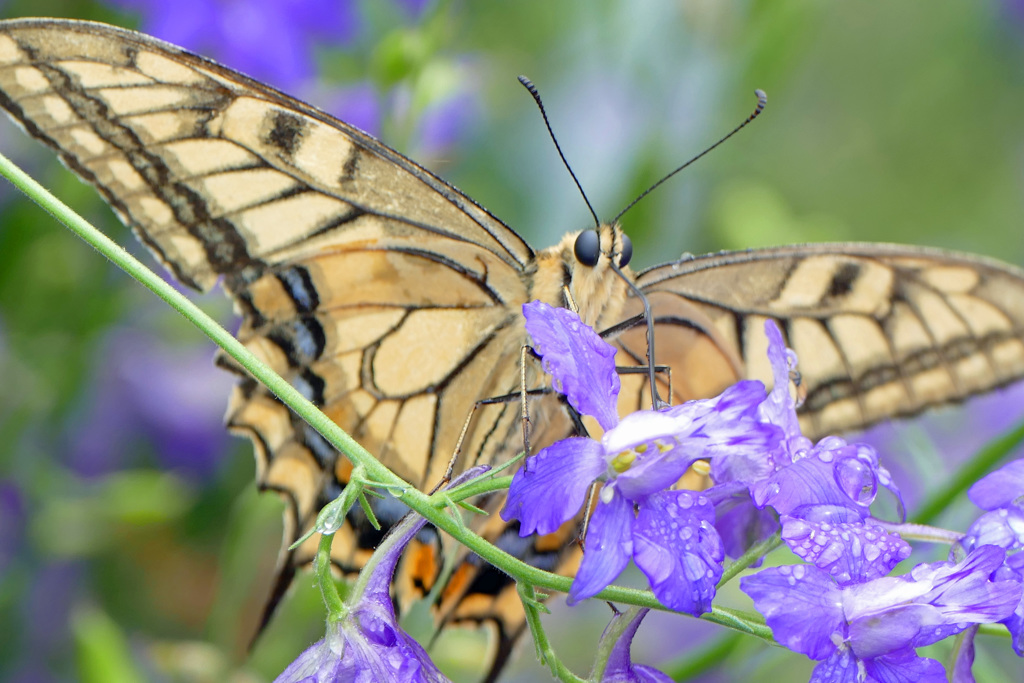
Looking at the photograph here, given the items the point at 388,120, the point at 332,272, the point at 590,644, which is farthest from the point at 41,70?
the point at 590,644

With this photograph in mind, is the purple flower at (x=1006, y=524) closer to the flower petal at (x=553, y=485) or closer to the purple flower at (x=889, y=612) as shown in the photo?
the purple flower at (x=889, y=612)

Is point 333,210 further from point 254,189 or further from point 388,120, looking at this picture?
point 388,120

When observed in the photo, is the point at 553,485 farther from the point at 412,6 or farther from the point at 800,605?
the point at 412,6

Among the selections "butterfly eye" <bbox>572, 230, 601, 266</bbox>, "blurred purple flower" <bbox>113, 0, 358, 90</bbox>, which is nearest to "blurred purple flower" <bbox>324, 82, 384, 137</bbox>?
"blurred purple flower" <bbox>113, 0, 358, 90</bbox>

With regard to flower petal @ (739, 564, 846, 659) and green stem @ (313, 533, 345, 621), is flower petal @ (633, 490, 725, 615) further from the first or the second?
green stem @ (313, 533, 345, 621)

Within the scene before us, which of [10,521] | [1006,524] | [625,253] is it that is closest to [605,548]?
[1006,524]

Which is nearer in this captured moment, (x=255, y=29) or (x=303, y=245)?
(x=303, y=245)

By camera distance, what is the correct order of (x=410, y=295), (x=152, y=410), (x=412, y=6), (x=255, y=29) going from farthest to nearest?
(x=412, y=6), (x=152, y=410), (x=255, y=29), (x=410, y=295)
